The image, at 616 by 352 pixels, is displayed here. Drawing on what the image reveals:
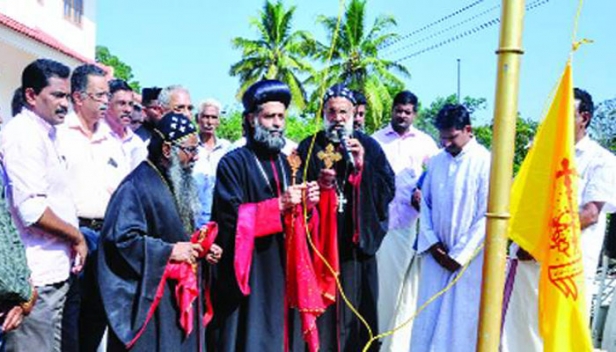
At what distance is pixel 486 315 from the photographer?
237cm

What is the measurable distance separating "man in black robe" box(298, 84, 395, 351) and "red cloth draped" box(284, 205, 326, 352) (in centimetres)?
53

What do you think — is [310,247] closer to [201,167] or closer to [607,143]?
[201,167]

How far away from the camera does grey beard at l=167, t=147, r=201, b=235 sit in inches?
174

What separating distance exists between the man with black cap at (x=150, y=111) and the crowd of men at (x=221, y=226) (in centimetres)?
3

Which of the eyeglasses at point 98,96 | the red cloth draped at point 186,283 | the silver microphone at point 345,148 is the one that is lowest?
the red cloth draped at point 186,283

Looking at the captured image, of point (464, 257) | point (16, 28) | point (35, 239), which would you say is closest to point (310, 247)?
point (464, 257)

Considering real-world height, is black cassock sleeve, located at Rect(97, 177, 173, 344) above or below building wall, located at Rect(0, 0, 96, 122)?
below

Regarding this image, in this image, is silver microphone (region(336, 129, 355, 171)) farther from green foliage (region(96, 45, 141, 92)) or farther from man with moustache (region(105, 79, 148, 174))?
green foliage (region(96, 45, 141, 92))

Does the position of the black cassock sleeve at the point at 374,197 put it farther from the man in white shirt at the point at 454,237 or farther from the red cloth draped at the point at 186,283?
the red cloth draped at the point at 186,283

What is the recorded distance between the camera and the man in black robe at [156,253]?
4.15 m

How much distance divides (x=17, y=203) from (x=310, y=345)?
215 centimetres

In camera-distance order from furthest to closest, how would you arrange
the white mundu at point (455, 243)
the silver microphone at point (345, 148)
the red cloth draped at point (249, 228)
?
the white mundu at point (455, 243) → the silver microphone at point (345, 148) → the red cloth draped at point (249, 228)

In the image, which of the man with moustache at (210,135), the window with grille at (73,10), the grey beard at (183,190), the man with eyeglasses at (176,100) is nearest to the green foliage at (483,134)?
the window with grille at (73,10)

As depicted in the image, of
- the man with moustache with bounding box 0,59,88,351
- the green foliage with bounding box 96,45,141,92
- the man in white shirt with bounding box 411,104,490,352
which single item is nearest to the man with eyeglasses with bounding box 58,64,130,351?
the man with moustache with bounding box 0,59,88,351
